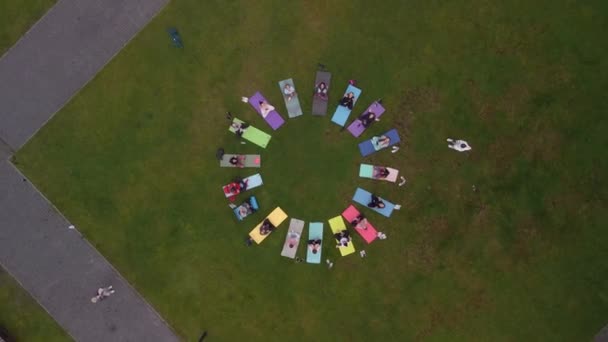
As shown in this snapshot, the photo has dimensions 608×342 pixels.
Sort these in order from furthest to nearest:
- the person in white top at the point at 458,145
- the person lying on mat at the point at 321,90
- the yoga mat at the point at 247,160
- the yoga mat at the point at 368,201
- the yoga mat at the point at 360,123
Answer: the yoga mat at the point at 247,160
the yoga mat at the point at 368,201
the yoga mat at the point at 360,123
the person lying on mat at the point at 321,90
the person in white top at the point at 458,145

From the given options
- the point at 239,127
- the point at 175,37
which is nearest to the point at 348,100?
the point at 239,127

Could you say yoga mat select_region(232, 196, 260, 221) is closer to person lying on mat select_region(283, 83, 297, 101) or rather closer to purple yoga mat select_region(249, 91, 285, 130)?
purple yoga mat select_region(249, 91, 285, 130)

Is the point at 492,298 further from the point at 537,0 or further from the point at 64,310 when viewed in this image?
the point at 64,310

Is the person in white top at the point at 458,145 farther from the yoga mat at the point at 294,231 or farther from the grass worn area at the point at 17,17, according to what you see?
the grass worn area at the point at 17,17

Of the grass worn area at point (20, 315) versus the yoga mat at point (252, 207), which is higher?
the grass worn area at point (20, 315)

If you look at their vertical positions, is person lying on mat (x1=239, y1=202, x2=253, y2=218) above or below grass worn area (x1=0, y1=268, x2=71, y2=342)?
below

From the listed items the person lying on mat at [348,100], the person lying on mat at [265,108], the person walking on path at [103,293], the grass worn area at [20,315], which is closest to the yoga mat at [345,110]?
the person lying on mat at [348,100]

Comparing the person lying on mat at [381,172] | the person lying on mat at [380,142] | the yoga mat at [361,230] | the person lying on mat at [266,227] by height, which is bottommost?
the yoga mat at [361,230]

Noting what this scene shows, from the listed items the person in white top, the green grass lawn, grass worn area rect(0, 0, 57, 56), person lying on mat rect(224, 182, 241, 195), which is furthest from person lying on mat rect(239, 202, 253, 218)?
grass worn area rect(0, 0, 57, 56)
